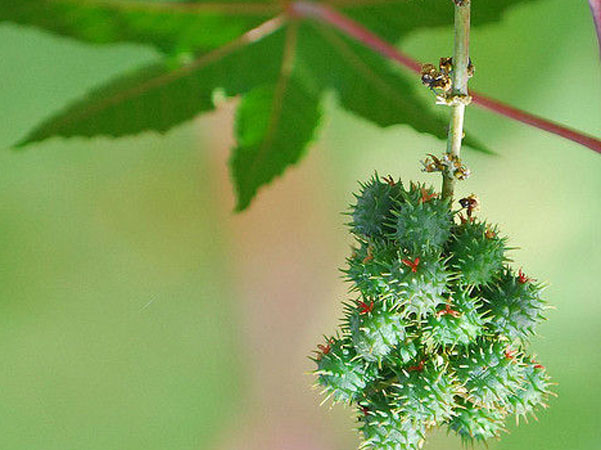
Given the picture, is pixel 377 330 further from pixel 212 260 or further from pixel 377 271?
pixel 212 260

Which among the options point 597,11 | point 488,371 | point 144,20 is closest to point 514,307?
point 488,371

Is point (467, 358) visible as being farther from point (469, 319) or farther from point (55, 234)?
point (55, 234)

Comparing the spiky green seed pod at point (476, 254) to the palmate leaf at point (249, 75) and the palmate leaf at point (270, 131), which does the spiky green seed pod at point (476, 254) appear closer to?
the palmate leaf at point (249, 75)

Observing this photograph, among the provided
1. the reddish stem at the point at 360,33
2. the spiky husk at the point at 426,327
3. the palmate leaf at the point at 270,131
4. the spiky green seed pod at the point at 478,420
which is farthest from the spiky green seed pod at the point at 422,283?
the palmate leaf at the point at 270,131

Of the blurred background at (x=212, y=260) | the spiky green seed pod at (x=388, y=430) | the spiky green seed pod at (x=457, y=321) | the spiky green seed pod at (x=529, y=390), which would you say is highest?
the blurred background at (x=212, y=260)

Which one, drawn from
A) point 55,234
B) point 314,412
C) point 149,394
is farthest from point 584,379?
point 55,234

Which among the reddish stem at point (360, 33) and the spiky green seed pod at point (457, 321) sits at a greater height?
the reddish stem at point (360, 33)

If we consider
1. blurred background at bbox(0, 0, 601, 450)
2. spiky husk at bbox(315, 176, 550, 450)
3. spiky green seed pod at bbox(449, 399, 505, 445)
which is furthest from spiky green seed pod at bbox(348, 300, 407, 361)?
blurred background at bbox(0, 0, 601, 450)
